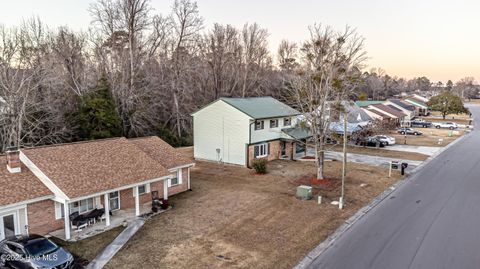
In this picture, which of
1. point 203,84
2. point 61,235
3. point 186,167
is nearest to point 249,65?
point 203,84

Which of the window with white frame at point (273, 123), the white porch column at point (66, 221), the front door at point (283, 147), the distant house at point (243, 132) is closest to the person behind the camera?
the white porch column at point (66, 221)

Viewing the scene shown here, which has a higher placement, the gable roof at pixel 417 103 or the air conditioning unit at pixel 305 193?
the gable roof at pixel 417 103

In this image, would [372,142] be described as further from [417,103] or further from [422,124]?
[417,103]

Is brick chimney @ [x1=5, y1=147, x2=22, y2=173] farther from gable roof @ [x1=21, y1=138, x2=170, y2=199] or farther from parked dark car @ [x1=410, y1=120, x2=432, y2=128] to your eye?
parked dark car @ [x1=410, y1=120, x2=432, y2=128]

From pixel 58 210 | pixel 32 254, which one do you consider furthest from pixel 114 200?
pixel 32 254

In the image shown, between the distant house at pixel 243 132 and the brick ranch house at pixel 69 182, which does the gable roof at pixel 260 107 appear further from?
the brick ranch house at pixel 69 182

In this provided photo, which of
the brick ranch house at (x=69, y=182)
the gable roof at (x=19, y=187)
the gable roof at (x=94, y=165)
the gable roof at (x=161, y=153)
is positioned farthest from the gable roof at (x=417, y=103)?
the gable roof at (x=19, y=187)

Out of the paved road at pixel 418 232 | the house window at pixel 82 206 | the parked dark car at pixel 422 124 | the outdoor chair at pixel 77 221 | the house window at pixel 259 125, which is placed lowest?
the paved road at pixel 418 232

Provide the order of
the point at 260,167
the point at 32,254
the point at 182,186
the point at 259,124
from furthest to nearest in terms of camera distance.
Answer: the point at 259,124 < the point at 260,167 < the point at 182,186 < the point at 32,254
